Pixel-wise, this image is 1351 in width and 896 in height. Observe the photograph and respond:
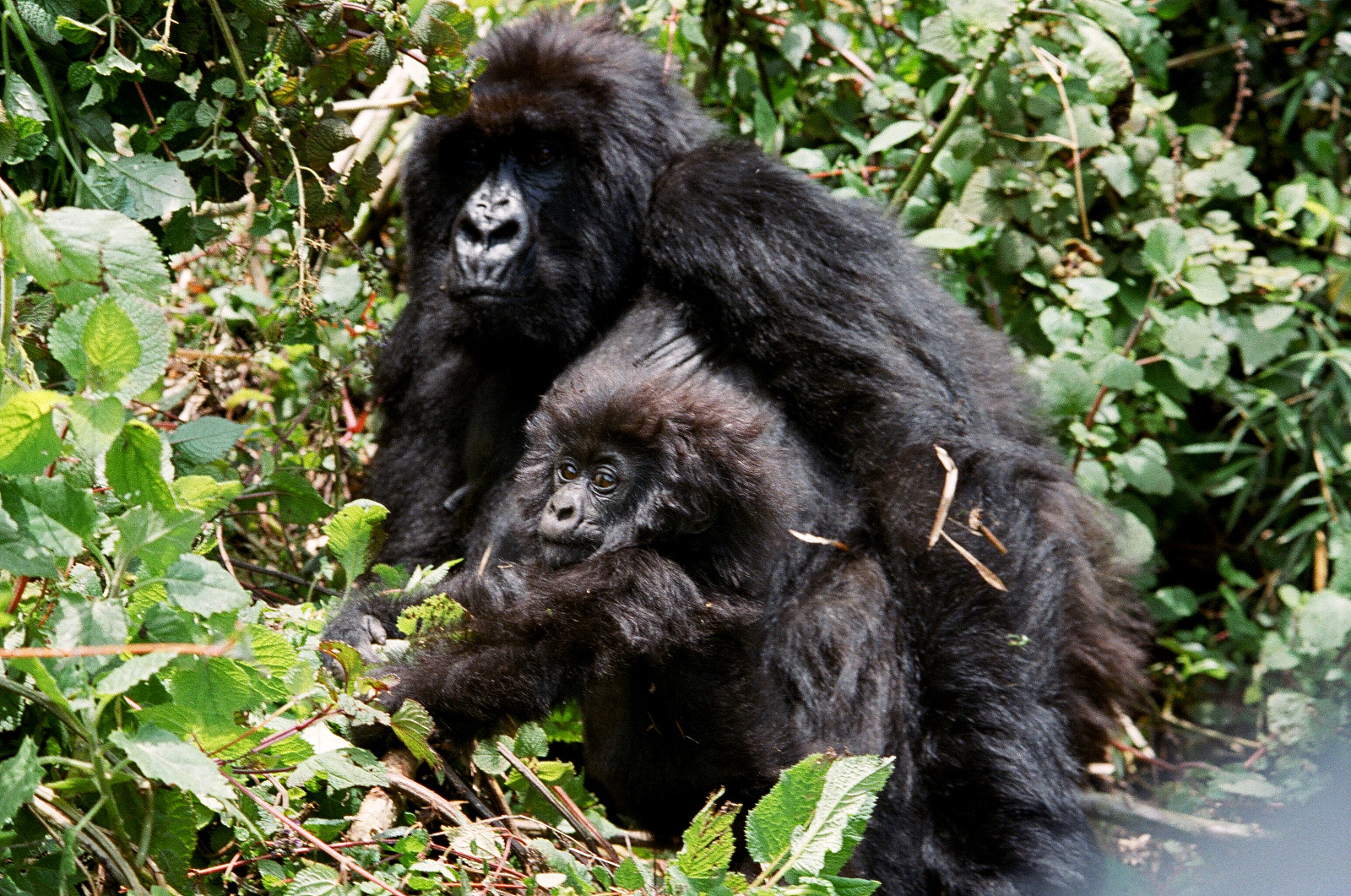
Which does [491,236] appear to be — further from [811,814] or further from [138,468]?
[811,814]

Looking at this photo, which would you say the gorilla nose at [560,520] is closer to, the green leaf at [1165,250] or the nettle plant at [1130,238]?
the nettle plant at [1130,238]

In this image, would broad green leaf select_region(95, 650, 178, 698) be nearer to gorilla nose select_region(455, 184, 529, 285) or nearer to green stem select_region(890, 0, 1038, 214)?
gorilla nose select_region(455, 184, 529, 285)

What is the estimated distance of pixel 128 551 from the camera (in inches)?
63.6

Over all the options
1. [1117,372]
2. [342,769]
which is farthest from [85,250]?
[1117,372]

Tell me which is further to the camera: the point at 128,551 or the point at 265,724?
the point at 265,724

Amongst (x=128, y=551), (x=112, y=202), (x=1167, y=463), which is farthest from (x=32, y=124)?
(x=1167, y=463)

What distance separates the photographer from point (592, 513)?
103 inches

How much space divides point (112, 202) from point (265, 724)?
104cm

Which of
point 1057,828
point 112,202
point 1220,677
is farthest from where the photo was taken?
point 1220,677

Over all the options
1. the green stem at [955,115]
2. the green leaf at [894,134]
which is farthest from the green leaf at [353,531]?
the green leaf at [894,134]

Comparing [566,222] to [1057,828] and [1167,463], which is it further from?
[1167,463]

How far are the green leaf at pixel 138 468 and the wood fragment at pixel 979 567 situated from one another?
1.80 metres

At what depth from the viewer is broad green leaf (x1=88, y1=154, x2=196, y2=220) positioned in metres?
2.32

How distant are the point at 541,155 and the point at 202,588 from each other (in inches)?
72.4
